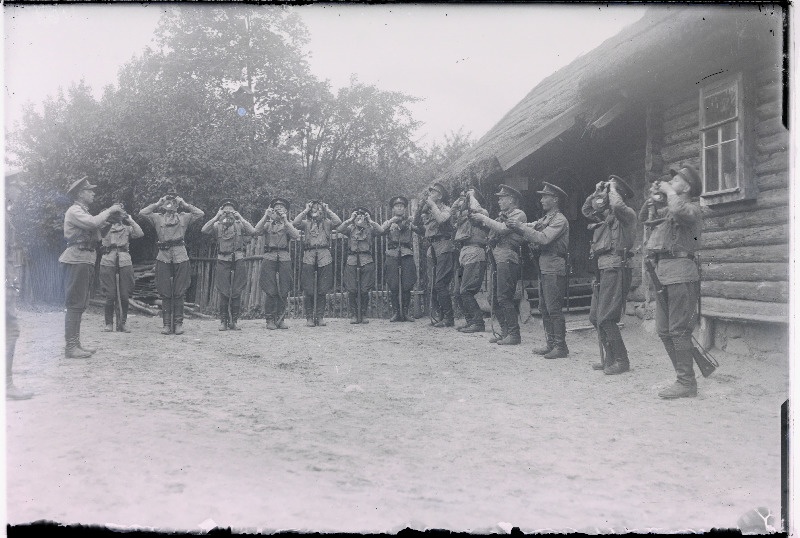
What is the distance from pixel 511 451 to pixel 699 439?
127 cm

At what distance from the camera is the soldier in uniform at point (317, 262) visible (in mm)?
8156

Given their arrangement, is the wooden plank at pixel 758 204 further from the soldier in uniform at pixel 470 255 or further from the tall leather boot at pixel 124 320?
the tall leather boot at pixel 124 320

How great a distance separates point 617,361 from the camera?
213 inches

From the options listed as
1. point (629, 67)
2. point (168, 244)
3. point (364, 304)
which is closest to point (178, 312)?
point (168, 244)

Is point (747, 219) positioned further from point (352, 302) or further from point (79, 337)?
point (79, 337)

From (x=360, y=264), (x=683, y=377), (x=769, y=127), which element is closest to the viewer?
(x=683, y=377)

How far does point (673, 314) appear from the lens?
4.67m

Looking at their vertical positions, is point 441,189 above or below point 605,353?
above

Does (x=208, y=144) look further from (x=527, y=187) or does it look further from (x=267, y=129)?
Answer: (x=527, y=187)

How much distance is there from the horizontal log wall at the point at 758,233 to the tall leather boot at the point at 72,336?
565 centimetres

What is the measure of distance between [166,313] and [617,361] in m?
4.67

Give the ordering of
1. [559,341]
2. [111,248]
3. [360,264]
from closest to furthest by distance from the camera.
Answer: [111,248], [559,341], [360,264]

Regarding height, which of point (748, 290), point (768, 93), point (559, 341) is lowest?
point (559, 341)

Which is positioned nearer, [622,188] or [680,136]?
[622,188]
